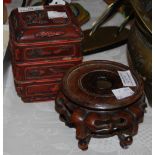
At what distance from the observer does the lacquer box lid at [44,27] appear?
858 mm

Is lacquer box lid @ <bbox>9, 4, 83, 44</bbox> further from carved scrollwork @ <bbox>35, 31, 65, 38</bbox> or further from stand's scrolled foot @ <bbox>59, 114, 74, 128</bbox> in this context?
stand's scrolled foot @ <bbox>59, 114, 74, 128</bbox>

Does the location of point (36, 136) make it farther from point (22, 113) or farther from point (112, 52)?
point (112, 52)

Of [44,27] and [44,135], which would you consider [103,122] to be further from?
[44,27]

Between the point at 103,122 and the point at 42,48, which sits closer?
the point at 103,122

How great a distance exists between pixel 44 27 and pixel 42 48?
0.16 feet

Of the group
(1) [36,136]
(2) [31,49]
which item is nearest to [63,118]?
(1) [36,136]

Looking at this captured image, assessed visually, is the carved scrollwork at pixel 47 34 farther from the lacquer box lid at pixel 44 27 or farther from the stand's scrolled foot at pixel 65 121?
the stand's scrolled foot at pixel 65 121

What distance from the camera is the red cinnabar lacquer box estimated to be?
0.86 metres

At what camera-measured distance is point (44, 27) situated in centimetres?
87

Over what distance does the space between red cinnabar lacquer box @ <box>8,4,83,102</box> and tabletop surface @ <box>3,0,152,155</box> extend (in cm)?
4

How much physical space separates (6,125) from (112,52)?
0.41m

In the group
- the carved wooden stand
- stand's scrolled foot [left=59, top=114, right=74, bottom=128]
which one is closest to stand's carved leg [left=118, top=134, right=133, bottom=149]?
the carved wooden stand

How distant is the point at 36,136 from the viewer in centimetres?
85

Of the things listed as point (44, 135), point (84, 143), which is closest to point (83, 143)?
point (84, 143)
